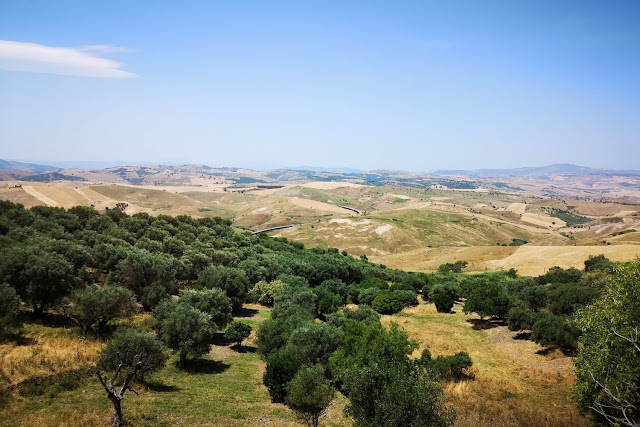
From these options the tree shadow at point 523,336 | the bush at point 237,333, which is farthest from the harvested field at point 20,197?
the tree shadow at point 523,336

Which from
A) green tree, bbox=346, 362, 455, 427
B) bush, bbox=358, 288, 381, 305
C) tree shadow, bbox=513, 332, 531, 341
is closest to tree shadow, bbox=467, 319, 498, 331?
tree shadow, bbox=513, 332, 531, 341

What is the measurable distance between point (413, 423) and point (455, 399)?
1462 centimetres

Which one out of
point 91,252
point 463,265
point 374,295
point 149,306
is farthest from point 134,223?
point 463,265

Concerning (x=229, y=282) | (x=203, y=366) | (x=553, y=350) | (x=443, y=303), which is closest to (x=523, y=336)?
(x=553, y=350)

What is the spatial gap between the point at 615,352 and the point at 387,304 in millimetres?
42805

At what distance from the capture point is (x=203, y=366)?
36844 mm

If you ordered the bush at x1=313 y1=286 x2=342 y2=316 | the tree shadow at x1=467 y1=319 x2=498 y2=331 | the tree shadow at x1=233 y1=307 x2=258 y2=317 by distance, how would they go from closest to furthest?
the tree shadow at x1=467 y1=319 x2=498 y2=331
the tree shadow at x1=233 y1=307 x2=258 y2=317
the bush at x1=313 y1=286 x2=342 y2=316

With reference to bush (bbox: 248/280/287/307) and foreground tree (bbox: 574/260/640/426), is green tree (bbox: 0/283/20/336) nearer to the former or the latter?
bush (bbox: 248/280/287/307)

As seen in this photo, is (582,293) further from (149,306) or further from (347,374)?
(149,306)

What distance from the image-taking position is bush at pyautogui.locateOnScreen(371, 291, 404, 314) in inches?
2454

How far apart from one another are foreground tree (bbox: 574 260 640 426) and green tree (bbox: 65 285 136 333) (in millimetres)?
41644

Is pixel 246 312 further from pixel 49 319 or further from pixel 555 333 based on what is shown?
pixel 555 333

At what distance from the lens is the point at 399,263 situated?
134m

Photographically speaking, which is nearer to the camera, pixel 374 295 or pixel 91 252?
pixel 91 252
